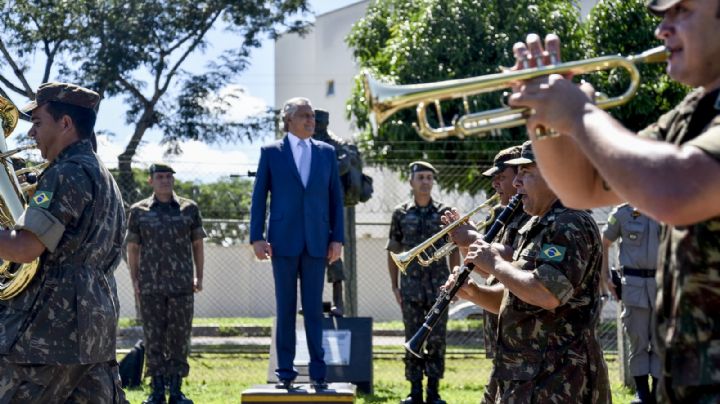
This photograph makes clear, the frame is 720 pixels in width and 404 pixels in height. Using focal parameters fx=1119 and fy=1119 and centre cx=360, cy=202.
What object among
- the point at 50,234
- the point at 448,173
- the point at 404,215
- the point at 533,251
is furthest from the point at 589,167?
the point at 448,173

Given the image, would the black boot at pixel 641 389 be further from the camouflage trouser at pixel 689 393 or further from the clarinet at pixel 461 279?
the camouflage trouser at pixel 689 393

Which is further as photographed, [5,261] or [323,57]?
[323,57]

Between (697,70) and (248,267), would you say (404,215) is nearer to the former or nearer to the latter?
(697,70)

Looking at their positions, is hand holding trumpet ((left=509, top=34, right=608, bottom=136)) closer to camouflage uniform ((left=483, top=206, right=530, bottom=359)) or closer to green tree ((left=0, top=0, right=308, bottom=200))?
camouflage uniform ((left=483, top=206, right=530, bottom=359))

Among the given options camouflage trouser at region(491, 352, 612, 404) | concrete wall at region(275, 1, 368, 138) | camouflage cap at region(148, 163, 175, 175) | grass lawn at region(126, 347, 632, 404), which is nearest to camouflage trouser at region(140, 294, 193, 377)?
grass lawn at region(126, 347, 632, 404)

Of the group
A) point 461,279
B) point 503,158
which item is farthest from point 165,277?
point 461,279

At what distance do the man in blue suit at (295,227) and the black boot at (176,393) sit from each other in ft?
6.73

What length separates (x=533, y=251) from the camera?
5.25 m

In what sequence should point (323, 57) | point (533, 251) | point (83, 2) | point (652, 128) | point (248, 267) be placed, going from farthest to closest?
point (323, 57), point (248, 267), point (83, 2), point (533, 251), point (652, 128)

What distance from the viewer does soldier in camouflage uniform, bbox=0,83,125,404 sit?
5.49 meters

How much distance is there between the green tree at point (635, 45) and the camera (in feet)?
65.9

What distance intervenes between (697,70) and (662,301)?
66 centimetres

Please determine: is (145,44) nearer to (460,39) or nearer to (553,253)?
(460,39)

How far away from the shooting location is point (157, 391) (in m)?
10.2
